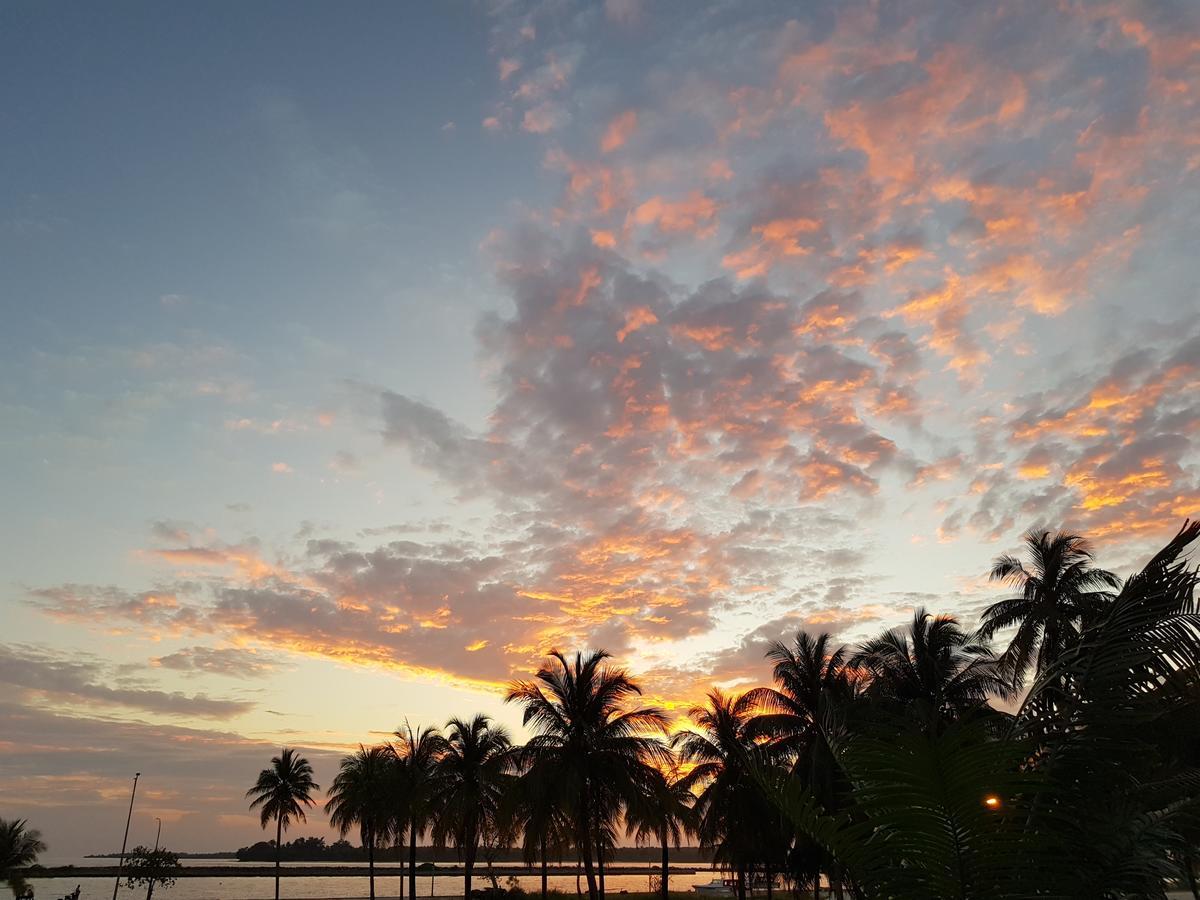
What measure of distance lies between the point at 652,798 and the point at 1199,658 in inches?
1283

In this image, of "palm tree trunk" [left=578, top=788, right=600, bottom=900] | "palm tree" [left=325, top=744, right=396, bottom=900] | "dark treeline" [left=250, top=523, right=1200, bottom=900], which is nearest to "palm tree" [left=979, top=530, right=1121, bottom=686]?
"dark treeline" [left=250, top=523, right=1200, bottom=900]

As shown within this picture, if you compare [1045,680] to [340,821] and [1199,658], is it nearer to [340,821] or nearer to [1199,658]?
[1199,658]

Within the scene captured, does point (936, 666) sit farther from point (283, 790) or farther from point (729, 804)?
point (283, 790)

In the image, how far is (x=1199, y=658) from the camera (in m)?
4.84

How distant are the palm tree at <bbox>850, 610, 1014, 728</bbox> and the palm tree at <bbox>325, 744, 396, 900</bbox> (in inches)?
1257

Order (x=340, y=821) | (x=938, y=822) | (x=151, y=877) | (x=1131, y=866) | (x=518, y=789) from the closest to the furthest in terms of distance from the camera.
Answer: (x=938, y=822) → (x=1131, y=866) → (x=518, y=789) → (x=340, y=821) → (x=151, y=877)

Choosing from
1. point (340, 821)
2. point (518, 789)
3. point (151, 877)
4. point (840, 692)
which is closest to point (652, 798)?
point (518, 789)

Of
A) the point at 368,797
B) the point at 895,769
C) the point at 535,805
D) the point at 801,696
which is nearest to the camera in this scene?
the point at 895,769

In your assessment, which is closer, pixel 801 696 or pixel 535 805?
pixel 535 805

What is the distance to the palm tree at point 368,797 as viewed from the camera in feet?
176

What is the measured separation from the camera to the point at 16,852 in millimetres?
51125

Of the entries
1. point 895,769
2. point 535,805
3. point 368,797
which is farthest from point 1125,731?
point 368,797

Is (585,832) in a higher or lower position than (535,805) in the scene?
lower

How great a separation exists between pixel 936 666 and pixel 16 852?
2189 inches
